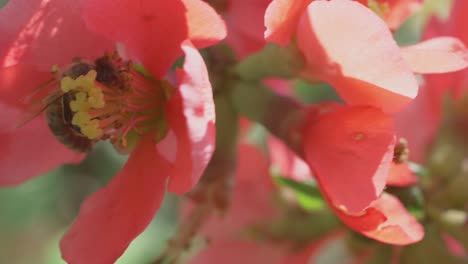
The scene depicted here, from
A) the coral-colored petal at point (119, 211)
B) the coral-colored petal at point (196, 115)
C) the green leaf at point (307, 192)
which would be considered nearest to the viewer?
the coral-colored petal at point (196, 115)

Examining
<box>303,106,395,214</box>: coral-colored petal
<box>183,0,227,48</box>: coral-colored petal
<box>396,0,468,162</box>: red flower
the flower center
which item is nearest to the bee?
the flower center

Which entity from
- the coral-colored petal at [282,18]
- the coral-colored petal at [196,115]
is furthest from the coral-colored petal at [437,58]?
the coral-colored petal at [196,115]

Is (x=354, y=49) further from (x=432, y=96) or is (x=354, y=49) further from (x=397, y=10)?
(x=432, y=96)

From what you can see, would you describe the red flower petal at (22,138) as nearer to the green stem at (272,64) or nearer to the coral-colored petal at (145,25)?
the coral-colored petal at (145,25)

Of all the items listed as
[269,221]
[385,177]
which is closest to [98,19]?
[385,177]

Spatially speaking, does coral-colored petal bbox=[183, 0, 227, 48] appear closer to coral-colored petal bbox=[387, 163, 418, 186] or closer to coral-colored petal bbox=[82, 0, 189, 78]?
coral-colored petal bbox=[82, 0, 189, 78]
